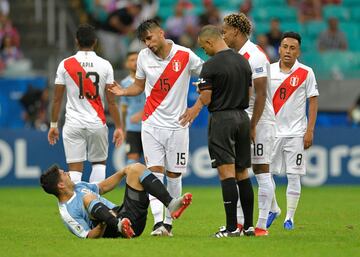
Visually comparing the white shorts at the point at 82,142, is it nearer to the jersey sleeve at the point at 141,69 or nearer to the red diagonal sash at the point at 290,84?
the jersey sleeve at the point at 141,69

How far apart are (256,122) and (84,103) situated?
2993 mm

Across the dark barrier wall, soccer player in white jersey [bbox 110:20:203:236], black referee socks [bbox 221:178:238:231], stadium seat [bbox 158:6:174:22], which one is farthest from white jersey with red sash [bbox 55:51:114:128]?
stadium seat [bbox 158:6:174:22]

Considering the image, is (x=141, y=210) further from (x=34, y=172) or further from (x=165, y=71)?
(x=34, y=172)

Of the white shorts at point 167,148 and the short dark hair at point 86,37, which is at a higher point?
the short dark hair at point 86,37

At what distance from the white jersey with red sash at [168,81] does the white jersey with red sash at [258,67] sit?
0.67 m

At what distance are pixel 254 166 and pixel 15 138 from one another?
9.32 meters

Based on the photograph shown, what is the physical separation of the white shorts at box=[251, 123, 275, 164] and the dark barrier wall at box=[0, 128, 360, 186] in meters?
8.72

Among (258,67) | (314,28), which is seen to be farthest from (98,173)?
(314,28)

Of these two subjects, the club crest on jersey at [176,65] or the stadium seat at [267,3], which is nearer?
the club crest on jersey at [176,65]

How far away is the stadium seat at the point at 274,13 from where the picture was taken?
83.3ft

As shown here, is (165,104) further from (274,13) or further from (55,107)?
(274,13)

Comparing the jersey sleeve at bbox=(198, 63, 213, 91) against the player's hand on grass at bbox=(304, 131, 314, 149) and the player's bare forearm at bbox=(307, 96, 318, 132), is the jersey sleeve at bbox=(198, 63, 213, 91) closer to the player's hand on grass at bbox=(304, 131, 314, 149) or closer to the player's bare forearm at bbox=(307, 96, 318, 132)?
the player's bare forearm at bbox=(307, 96, 318, 132)

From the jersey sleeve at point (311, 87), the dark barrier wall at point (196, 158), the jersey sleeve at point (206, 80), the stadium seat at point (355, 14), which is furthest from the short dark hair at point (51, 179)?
the stadium seat at point (355, 14)

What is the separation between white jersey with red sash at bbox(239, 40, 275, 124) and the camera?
11.2 m
